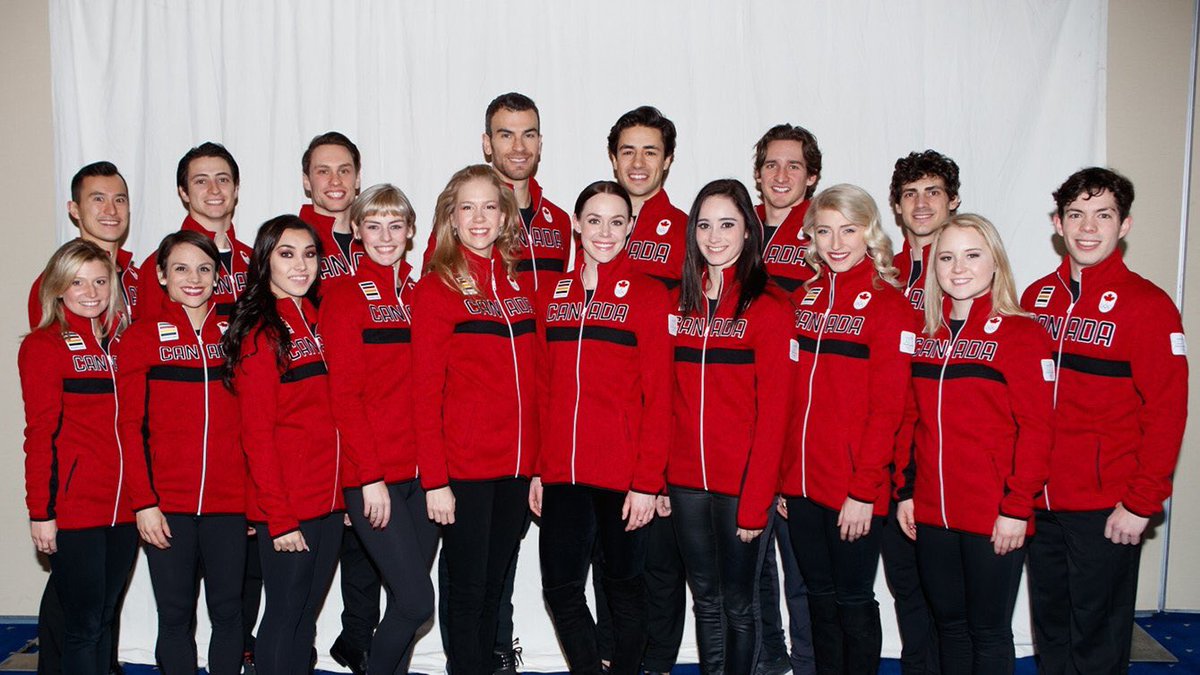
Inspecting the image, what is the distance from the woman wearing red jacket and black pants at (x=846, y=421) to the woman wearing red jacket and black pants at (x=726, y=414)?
15cm

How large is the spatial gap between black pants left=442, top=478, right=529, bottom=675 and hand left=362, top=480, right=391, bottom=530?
20 cm

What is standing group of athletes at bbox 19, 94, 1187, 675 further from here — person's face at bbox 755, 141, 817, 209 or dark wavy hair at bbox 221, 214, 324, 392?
person's face at bbox 755, 141, 817, 209

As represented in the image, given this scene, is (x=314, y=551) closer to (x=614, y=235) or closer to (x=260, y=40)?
(x=614, y=235)

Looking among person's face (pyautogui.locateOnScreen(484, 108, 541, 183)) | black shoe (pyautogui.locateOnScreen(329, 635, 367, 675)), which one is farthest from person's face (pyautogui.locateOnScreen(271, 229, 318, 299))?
black shoe (pyautogui.locateOnScreen(329, 635, 367, 675))

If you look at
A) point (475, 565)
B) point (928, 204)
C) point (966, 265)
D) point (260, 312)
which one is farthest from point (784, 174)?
point (260, 312)

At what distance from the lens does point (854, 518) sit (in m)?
2.66

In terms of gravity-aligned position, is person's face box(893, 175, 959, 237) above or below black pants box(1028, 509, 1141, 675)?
above

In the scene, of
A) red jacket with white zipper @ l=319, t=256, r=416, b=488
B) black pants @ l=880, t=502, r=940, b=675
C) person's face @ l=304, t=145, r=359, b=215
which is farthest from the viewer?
person's face @ l=304, t=145, r=359, b=215

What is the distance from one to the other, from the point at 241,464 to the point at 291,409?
0.34 m

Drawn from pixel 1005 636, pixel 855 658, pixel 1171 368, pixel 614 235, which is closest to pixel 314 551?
pixel 614 235

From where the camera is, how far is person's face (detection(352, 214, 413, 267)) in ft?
9.65

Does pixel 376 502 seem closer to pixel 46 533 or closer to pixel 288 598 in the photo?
pixel 288 598

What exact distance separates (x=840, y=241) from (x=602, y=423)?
36.6 inches

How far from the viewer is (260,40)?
384cm
